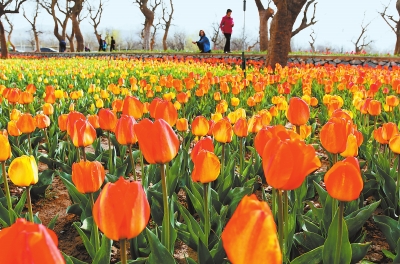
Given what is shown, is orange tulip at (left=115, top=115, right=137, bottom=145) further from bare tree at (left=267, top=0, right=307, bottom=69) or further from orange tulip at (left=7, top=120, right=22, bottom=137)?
bare tree at (left=267, top=0, right=307, bottom=69)

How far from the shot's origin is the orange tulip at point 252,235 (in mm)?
586

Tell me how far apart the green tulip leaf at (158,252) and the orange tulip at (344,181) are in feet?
1.77

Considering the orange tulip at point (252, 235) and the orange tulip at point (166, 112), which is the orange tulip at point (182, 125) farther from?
the orange tulip at point (252, 235)

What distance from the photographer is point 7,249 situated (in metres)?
0.56

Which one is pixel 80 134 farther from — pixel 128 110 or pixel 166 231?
pixel 166 231

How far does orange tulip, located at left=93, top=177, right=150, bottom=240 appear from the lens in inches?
33.5

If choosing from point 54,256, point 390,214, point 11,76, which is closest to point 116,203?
point 54,256

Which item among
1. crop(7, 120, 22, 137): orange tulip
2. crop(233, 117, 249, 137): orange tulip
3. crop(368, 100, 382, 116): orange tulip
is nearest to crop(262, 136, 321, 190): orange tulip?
crop(233, 117, 249, 137): orange tulip

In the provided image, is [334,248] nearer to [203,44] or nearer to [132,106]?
[132,106]

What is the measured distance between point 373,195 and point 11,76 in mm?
7806

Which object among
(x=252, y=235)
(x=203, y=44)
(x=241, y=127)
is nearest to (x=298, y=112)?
(x=241, y=127)

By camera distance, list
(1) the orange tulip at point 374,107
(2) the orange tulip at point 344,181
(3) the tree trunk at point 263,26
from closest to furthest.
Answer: (2) the orange tulip at point 344,181, (1) the orange tulip at point 374,107, (3) the tree trunk at point 263,26

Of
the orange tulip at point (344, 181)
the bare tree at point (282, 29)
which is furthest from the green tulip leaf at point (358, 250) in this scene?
the bare tree at point (282, 29)

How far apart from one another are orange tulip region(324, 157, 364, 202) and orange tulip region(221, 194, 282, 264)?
63 cm
